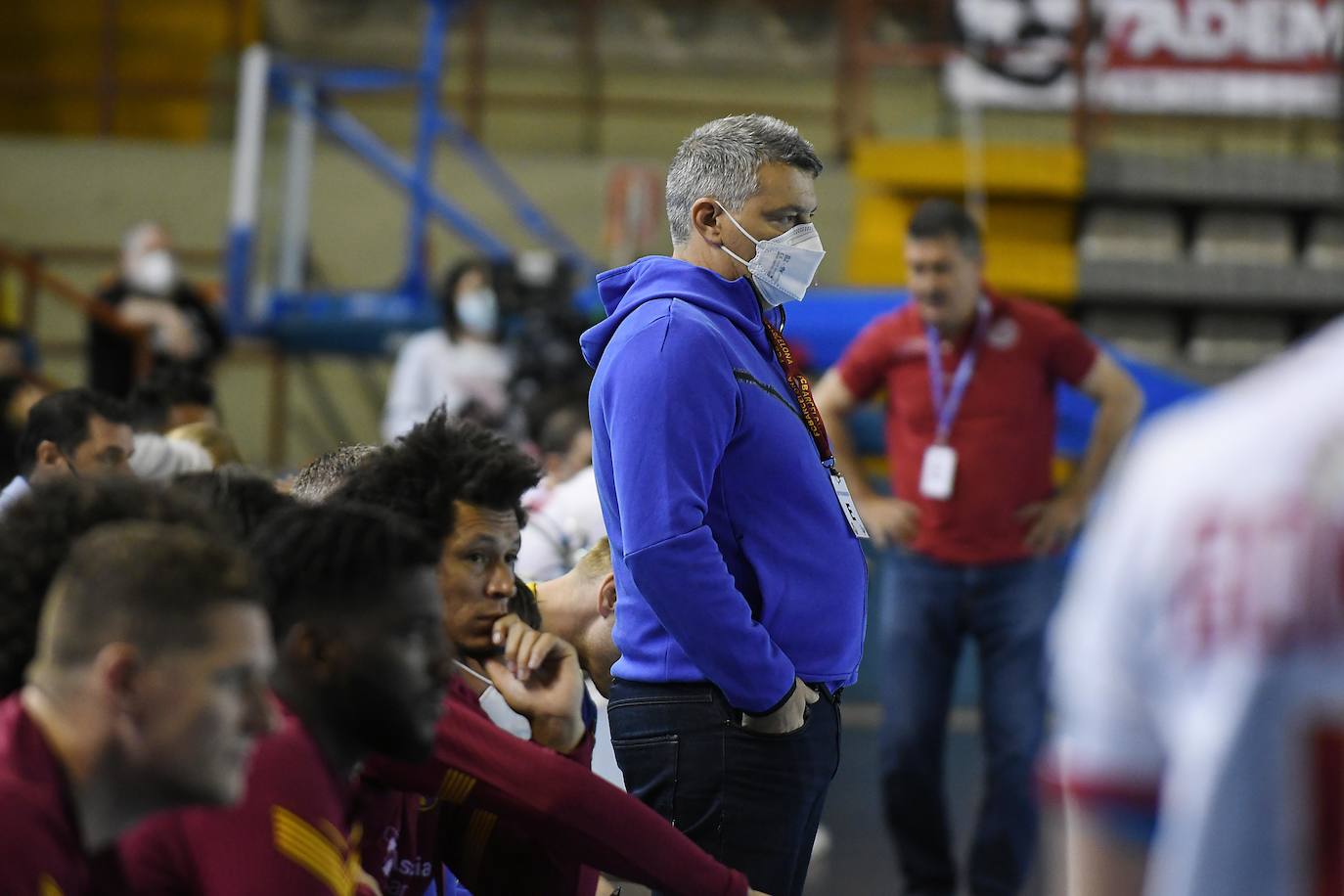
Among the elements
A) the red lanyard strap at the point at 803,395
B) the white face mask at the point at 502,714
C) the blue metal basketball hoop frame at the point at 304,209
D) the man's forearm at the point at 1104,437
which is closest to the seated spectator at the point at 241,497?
the white face mask at the point at 502,714

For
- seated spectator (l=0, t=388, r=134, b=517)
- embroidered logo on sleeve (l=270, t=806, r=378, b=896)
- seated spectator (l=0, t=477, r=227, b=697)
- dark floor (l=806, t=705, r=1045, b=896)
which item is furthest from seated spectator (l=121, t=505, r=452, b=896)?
dark floor (l=806, t=705, r=1045, b=896)

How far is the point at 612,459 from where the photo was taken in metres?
3.09

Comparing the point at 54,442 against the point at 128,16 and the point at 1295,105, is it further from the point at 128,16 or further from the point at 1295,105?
the point at 128,16

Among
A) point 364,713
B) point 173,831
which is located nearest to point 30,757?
point 173,831

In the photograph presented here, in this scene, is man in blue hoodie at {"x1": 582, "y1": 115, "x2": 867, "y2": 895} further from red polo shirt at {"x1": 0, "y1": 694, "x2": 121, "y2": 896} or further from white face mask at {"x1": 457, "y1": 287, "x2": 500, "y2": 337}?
white face mask at {"x1": 457, "y1": 287, "x2": 500, "y2": 337}

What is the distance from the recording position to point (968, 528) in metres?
5.37

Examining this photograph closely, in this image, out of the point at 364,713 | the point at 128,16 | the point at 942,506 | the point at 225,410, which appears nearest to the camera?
the point at 364,713

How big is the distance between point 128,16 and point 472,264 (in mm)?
6732

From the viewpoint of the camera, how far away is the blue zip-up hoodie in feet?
9.67

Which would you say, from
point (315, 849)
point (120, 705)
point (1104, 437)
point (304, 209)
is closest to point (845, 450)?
point (1104, 437)

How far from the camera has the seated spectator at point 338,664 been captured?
205 centimetres

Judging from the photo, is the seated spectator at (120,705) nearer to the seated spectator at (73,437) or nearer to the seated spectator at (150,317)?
the seated spectator at (73,437)

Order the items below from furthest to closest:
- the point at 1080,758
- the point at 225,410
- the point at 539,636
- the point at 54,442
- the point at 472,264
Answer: the point at 225,410
the point at 472,264
the point at 54,442
the point at 539,636
the point at 1080,758

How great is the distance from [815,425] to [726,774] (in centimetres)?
59
